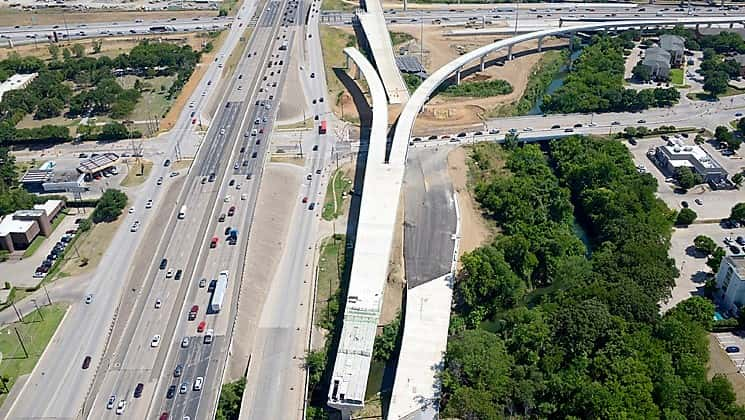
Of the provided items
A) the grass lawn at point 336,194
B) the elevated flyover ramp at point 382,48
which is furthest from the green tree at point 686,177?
the grass lawn at point 336,194

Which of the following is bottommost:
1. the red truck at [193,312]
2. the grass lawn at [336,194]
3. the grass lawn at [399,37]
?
the grass lawn at [336,194]

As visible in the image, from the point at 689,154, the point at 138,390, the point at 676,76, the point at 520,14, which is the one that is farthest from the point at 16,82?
the point at 676,76

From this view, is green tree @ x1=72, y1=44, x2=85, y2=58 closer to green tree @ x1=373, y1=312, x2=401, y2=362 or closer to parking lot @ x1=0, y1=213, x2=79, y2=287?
parking lot @ x1=0, y1=213, x2=79, y2=287

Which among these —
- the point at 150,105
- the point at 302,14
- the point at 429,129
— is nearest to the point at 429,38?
the point at 302,14

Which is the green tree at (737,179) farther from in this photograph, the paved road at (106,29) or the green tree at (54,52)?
the green tree at (54,52)

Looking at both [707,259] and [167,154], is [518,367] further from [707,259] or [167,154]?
[167,154]

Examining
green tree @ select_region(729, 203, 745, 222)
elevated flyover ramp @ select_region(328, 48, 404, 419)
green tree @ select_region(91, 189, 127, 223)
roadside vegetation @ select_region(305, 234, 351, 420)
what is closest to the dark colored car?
roadside vegetation @ select_region(305, 234, 351, 420)
